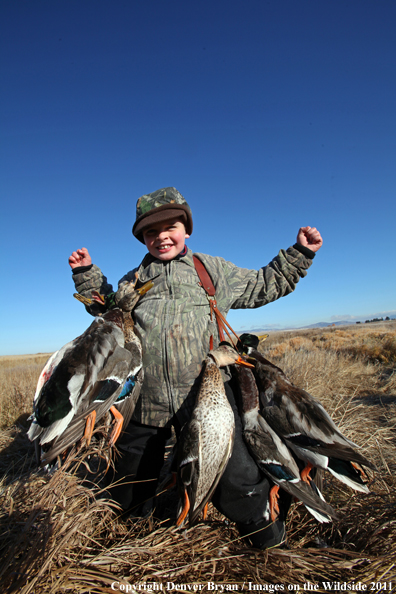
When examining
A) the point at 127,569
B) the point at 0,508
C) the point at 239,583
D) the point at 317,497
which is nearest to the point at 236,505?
the point at 239,583

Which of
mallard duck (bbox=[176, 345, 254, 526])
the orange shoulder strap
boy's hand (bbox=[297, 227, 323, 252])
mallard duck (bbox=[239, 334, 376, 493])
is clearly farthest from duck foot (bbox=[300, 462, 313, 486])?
boy's hand (bbox=[297, 227, 323, 252])

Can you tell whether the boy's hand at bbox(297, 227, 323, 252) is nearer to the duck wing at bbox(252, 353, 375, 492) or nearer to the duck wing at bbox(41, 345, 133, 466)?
the duck wing at bbox(252, 353, 375, 492)

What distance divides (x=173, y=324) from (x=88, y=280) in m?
0.97

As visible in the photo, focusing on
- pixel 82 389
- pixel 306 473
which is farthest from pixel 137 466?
pixel 306 473

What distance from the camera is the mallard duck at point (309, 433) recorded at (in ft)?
5.75

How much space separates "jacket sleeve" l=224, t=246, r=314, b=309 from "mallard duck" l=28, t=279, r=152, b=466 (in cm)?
99

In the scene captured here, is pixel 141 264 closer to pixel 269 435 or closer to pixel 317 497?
pixel 269 435

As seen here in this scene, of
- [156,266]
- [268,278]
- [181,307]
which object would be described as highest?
[156,266]

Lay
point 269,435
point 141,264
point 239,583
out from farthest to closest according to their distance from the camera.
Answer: point 141,264 → point 269,435 → point 239,583

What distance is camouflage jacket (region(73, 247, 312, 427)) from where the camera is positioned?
2.12 meters

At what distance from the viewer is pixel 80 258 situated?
270 centimetres

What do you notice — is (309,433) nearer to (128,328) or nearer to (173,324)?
(173,324)

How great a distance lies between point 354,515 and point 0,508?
87.6 inches

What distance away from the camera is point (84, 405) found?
5.65 feet
